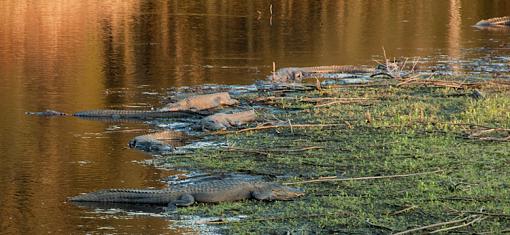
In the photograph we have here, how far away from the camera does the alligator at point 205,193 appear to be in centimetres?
925

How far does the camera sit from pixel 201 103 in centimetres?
1491

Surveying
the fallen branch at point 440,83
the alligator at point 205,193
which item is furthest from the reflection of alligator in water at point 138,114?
the alligator at point 205,193

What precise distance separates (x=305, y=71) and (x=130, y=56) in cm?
473

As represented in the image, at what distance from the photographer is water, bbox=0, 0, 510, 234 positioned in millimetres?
→ 10250

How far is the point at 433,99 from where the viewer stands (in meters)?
15.2

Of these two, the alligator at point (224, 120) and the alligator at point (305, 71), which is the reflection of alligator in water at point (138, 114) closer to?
the alligator at point (224, 120)

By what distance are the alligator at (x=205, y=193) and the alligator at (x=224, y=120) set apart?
11.8 feet

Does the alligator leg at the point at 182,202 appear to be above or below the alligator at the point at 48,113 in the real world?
below

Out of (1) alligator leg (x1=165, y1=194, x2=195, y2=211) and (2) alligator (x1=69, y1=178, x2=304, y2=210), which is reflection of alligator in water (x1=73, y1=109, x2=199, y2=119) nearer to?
(2) alligator (x1=69, y1=178, x2=304, y2=210)

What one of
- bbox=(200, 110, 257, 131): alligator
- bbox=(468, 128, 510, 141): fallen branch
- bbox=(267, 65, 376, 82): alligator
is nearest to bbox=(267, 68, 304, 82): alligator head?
bbox=(267, 65, 376, 82): alligator

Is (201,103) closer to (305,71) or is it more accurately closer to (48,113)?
(48,113)

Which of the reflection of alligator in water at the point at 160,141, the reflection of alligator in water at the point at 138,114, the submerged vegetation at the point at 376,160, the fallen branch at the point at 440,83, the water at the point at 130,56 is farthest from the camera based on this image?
the fallen branch at the point at 440,83

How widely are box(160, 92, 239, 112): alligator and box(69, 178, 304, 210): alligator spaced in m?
5.05

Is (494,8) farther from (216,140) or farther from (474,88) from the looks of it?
(216,140)
